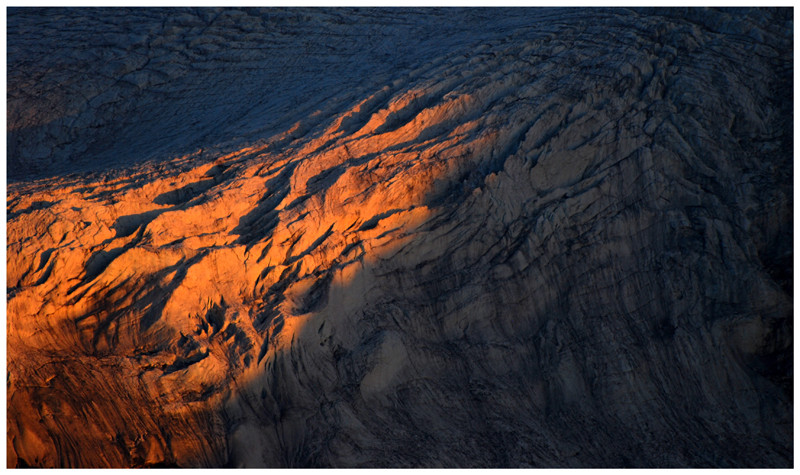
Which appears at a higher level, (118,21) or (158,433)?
(118,21)

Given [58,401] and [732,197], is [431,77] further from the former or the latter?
[58,401]

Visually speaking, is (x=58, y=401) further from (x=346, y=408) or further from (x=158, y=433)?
(x=346, y=408)

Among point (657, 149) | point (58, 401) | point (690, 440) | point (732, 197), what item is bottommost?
point (690, 440)

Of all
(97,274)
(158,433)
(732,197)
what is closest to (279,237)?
(97,274)

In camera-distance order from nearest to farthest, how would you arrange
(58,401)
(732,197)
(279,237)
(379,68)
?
1. (58,401)
2. (279,237)
3. (732,197)
4. (379,68)

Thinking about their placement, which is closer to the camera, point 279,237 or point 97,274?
point 97,274

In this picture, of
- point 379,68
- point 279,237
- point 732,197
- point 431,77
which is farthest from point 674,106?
point 279,237

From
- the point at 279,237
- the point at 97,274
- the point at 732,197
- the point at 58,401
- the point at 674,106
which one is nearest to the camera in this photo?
the point at 58,401
